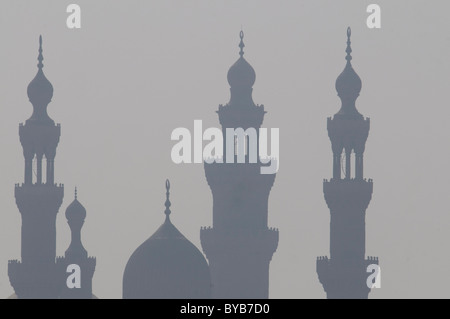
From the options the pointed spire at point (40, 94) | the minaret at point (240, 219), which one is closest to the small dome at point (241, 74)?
the minaret at point (240, 219)

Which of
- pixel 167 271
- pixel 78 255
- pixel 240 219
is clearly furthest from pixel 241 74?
pixel 167 271

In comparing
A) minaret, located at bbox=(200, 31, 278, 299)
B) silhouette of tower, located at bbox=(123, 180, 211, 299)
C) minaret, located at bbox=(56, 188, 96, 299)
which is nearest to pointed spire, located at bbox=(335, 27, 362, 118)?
silhouette of tower, located at bbox=(123, 180, 211, 299)

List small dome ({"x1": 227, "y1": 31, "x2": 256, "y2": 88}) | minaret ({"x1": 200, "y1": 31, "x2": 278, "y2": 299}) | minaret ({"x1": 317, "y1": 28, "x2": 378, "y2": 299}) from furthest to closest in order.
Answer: small dome ({"x1": 227, "y1": 31, "x2": 256, "y2": 88}) → minaret ({"x1": 200, "y1": 31, "x2": 278, "y2": 299}) → minaret ({"x1": 317, "y1": 28, "x2": 378, "y2": 299})

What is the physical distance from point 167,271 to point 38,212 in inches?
252

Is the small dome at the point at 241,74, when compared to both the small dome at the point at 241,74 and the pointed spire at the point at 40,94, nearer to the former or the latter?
the small dome at the point at 241,74

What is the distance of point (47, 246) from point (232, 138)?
15.9 m

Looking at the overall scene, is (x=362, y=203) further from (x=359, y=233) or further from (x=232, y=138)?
(x=232, y=138)

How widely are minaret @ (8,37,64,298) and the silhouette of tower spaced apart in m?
3.79

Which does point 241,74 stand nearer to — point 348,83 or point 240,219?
point 240,219

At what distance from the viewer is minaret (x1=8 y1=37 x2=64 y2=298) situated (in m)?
98.7

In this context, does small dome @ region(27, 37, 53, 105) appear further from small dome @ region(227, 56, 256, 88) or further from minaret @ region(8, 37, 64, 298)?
small dome @ region(227, 56, 256, 88)

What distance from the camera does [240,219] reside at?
11350 centimetres
